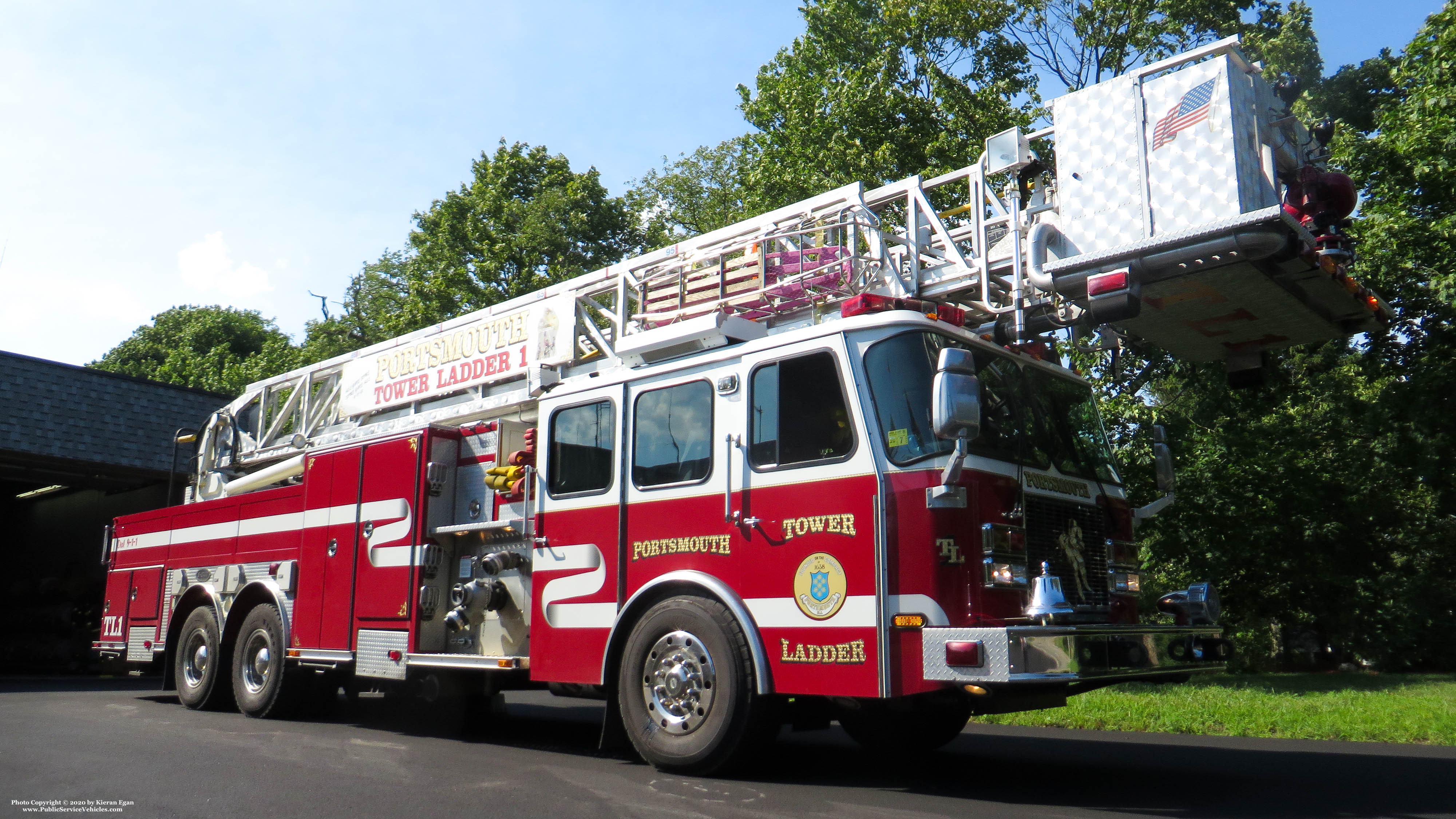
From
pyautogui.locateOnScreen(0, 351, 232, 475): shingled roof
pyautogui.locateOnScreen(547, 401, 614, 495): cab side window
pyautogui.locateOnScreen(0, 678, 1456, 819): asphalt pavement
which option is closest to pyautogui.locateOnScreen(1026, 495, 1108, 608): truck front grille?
pyautogui.locateOnScreen(0, 678, 1456, 819): asphalt pavement

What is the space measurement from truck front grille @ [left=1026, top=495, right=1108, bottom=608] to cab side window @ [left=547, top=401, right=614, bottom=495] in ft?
9.41

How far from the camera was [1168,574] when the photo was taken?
18.0 m

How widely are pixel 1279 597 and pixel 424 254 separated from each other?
23.8 m

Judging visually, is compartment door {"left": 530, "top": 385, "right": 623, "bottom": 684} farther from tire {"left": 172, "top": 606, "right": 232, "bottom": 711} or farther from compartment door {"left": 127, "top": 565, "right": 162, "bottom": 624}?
compartment door {"left": 127, "top": 565, "right": 162, "bottom": 624}

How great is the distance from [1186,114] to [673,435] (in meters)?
3.65

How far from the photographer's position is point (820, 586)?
6.15m

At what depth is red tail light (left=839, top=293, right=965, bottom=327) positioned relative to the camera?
21.4 ft

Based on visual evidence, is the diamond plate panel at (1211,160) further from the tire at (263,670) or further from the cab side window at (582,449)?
the tire at (263,670)

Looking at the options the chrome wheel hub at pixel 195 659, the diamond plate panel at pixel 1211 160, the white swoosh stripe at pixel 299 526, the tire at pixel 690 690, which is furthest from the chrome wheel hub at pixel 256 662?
the diamond plate panel at pixel 1211 160

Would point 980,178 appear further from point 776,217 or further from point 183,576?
point 183,576

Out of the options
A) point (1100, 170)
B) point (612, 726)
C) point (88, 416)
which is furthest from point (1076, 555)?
point (88, 416)

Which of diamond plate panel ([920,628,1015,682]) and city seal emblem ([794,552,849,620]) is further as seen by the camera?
city seal emblem ([794,552,849,620])

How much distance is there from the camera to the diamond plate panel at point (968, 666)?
17.7 feet

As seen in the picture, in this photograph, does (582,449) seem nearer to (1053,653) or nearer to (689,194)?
(1053,653)
